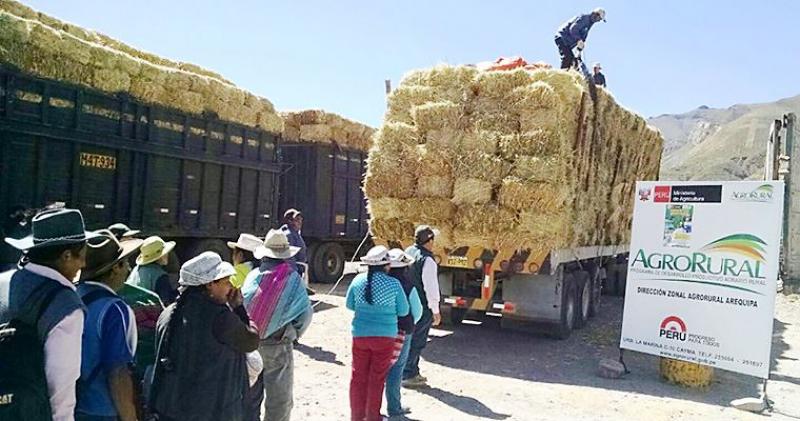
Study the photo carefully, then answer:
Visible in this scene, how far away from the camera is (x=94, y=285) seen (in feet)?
9.73

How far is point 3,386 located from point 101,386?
23.4 inches

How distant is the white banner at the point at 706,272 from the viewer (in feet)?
22.4

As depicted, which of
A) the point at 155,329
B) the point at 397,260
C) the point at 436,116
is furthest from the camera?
the point at 436,116

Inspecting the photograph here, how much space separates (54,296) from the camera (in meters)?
2.53

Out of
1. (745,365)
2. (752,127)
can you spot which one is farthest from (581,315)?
(752,127)

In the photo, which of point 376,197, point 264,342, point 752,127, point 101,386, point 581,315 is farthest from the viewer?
point 752,127

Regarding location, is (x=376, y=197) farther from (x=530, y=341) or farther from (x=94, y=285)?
(x=94, y=285)

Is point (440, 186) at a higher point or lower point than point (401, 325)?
higher

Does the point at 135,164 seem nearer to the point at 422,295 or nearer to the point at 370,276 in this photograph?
the point at 422,295

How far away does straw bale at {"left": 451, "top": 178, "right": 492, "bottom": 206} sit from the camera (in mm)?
8570

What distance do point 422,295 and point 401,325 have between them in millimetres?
1378

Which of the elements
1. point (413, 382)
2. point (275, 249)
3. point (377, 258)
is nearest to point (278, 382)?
point (275, 249)

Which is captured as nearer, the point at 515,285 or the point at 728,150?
the point at 515,285

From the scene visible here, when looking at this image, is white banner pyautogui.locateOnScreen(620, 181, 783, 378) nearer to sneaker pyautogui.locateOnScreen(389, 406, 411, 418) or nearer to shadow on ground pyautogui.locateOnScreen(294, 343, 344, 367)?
sneaker pyautogui.locateOnScreen(389, 406, 411, 418)
